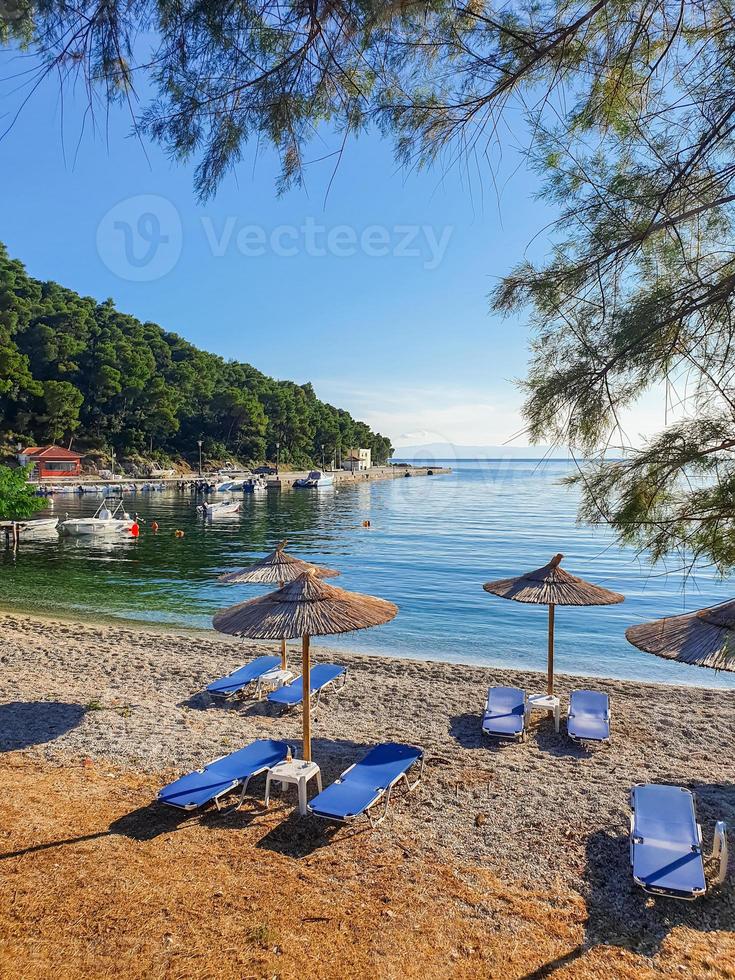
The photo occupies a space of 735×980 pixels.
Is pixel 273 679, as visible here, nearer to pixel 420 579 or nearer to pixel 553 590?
pixel 553 590

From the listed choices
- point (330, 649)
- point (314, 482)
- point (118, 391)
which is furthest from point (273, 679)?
point (118, 391)

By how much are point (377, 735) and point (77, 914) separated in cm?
435

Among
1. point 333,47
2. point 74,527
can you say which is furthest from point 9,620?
point 74,527

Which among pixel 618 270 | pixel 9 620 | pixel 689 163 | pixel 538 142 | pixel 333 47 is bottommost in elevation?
pixel 9 620

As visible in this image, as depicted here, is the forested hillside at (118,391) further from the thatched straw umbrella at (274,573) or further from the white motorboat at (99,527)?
the thatched straw umbrella at (274,573)

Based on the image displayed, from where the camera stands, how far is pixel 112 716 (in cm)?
794

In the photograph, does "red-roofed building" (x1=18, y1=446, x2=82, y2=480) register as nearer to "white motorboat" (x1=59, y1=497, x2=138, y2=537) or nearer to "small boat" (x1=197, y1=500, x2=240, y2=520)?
"small boat" (x1=197, y1=500, x2=240, y2=520)

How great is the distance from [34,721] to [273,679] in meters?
3.17

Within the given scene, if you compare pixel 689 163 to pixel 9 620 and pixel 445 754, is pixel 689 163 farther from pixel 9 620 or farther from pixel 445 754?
pixel 9 620

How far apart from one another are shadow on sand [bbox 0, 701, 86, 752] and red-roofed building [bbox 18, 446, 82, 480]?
6400cm

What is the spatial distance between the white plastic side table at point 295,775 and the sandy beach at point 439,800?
0.62 feet

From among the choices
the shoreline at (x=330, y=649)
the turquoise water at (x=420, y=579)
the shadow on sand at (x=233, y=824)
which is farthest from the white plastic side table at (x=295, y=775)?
the shoreline at (x=330, y=649)

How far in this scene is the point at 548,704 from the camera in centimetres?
798

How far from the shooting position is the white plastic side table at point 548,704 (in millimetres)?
7820
